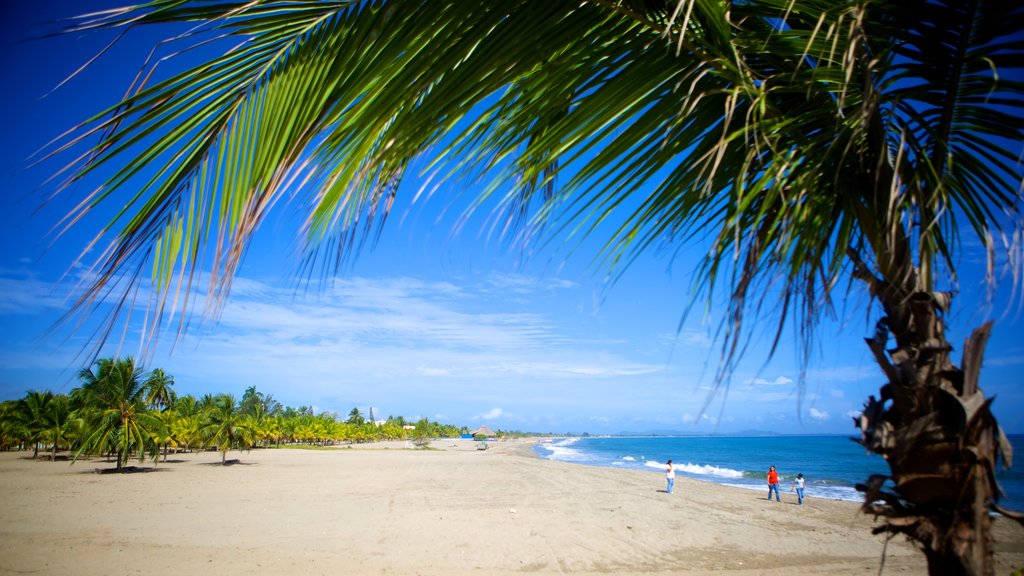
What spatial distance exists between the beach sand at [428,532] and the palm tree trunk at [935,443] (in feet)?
16.3

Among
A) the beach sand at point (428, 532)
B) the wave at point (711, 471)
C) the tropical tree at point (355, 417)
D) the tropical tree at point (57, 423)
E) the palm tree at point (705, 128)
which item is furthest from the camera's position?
the tropical tree at point (355, 417)

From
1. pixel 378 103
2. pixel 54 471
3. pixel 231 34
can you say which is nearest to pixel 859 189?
pixel 378 103

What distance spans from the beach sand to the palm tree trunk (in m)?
4.96

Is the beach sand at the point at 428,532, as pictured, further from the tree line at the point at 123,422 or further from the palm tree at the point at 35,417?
the palm tree at the point at 35,417

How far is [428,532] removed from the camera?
11.9 m

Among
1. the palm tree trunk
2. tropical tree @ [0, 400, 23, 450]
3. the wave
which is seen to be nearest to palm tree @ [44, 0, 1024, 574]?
the palm tree trunk

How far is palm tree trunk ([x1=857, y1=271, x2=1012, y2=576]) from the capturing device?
2.96 ft

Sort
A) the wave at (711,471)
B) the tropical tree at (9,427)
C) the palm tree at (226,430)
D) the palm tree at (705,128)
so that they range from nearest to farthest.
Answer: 1. the palm tree at (705,128)
2. the palm tree at (226,430)
3. the wave at (711,471)
4. the tropical tree at (9,427)

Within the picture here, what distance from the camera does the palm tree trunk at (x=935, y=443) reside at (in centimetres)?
90

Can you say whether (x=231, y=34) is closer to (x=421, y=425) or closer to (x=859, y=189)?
(x=859, y=189)

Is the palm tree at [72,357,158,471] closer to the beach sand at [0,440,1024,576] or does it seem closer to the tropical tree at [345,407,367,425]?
the beach sand at [0,440,1024,576]

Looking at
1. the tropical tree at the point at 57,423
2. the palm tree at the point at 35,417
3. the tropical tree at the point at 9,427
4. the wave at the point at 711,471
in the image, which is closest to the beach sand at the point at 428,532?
the wave at the point at 711,471

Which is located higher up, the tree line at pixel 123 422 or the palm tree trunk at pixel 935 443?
the palm tree trunk at pixel 935 443

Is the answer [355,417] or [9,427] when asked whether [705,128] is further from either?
[355,417]
